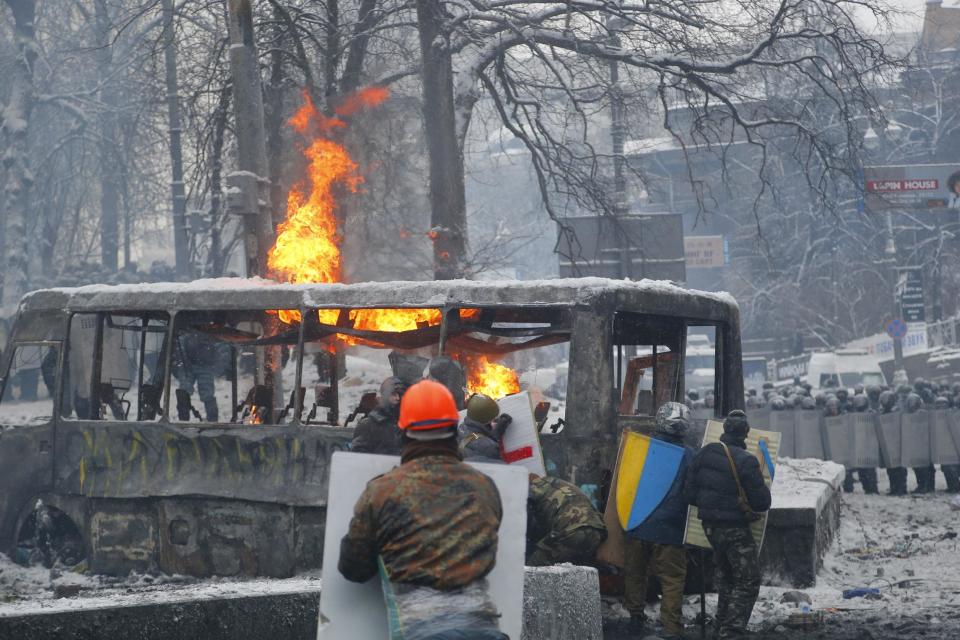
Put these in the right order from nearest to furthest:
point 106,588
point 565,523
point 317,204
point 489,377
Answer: point 565,523
point 106,588
point 489,377
point 317,204

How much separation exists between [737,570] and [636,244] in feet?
34.5

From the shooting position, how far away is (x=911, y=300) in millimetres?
33062

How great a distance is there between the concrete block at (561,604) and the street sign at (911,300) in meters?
28.6

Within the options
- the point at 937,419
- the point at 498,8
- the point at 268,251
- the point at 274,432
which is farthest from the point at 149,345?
the point at 937,419

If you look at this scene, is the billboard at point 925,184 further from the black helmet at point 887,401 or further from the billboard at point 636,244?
the black helmet at point 887,401

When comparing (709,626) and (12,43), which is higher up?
(12,43)

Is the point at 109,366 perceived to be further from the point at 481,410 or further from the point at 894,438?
the point at 894,438

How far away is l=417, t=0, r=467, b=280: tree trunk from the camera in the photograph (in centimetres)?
1675

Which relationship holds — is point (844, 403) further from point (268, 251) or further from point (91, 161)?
point (91, 161)

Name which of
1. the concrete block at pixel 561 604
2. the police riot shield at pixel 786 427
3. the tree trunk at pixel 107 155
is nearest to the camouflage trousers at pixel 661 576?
the concrete block at pixel 561 604

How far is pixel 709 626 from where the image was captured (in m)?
9.00

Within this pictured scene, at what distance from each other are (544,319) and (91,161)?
1278 inches

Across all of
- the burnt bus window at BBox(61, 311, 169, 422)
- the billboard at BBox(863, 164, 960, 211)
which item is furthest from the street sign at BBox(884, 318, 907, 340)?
the burnt bus window at BBox(61, 311, 169, 422)

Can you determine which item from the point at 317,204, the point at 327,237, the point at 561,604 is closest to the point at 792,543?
the point at 561,604
